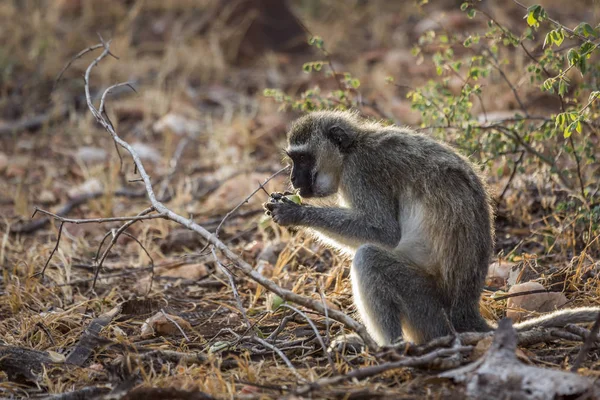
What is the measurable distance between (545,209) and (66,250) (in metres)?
3.50

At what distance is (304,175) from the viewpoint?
4.43 meters

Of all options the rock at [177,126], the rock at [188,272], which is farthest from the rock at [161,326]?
the rock at [177,126]

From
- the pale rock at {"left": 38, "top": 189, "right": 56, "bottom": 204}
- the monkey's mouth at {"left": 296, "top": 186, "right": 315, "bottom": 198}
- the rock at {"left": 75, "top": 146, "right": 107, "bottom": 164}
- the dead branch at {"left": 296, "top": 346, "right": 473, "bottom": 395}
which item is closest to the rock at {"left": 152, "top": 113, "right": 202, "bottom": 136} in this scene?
the rock at {"left": 75, "top": 146, "right": 107, "bottom": 164}

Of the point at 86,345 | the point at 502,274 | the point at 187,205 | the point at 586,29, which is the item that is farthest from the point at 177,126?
the point at 586,29

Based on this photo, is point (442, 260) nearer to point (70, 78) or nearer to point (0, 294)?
point (0, 294)

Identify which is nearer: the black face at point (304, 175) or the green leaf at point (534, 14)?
the green leaf at point (534, 14)

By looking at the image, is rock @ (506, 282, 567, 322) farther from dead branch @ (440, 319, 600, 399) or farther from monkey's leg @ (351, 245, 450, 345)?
dead branch @ (440, 319, 600, 399)

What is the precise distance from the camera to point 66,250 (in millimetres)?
5715

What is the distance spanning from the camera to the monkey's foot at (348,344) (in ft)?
12.5

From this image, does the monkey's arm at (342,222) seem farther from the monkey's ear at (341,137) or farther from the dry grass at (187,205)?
the dry grass at (187,205)

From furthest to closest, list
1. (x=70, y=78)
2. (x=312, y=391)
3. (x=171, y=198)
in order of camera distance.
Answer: (x=70, y=78)
(x=171, y=198)
(x=312, y=391)

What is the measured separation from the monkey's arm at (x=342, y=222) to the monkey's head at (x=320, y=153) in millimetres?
225

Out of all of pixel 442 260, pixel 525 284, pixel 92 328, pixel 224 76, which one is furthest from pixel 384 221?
pixel 224 76

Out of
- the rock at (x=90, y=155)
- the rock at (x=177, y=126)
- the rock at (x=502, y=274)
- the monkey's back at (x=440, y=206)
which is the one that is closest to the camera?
the monkey's back at (x=440, y=206)
